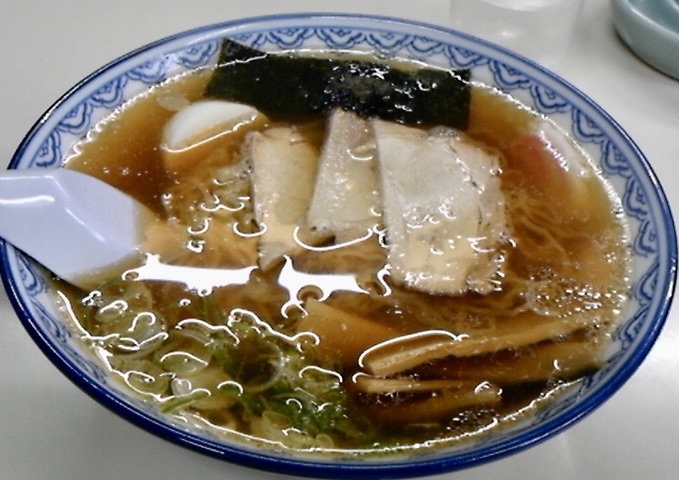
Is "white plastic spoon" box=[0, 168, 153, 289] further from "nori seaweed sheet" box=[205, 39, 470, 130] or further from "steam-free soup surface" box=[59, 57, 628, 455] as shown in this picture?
"nori seaweed sheet" box=[205, 39, 470, 130]

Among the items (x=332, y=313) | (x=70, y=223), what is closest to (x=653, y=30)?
(x=332, y=313)

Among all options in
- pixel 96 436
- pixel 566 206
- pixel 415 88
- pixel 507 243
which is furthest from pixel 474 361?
pixel 415 88

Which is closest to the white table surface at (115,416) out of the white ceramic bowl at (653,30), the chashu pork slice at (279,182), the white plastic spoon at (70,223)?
the white ceramic bowl at (653,30)

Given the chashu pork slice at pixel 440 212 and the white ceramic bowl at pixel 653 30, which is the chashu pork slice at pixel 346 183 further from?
the white ceramic bowl at pixel 653 30

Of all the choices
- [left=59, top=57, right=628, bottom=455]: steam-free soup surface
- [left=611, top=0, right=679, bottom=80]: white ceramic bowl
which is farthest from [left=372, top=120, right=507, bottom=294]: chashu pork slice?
[left=611, top=0, right=679, bottom=80]: white ceramic bowl

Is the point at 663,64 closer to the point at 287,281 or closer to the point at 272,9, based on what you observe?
the point at 272,9

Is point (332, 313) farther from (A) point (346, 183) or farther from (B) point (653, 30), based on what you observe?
(B) point (653, 30)

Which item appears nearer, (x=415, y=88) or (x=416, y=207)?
(x=416, y=207)
